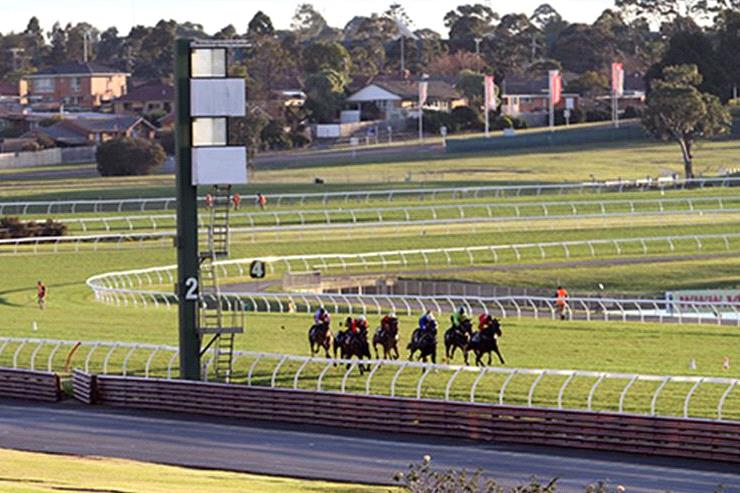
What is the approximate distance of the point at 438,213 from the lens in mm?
89562

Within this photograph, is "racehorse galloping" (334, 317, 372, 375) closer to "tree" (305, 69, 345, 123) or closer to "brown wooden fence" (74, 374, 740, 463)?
"brown wooden fence" (74, 374, 740, 463)

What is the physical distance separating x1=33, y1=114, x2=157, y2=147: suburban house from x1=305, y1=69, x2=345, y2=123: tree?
15.1m

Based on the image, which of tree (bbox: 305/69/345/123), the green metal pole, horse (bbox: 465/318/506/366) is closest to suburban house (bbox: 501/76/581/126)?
tree (bbox: 305/69/345/123)

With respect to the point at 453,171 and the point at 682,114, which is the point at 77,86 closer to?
the point at 453,171

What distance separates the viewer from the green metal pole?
3788 centimetres

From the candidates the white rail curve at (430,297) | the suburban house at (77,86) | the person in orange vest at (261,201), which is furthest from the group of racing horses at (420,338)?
the suburban house at (77,86)

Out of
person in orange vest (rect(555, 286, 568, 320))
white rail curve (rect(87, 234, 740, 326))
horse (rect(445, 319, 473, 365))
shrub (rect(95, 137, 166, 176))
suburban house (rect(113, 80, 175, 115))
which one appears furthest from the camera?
suburban house (rect(113, 80, 175, 115))

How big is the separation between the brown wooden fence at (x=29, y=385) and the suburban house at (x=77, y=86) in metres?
152

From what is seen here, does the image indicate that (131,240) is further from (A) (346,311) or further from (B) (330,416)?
(B) (330,416)

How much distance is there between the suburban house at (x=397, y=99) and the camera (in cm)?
16688

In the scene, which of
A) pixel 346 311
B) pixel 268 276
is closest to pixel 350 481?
pixel 346 311

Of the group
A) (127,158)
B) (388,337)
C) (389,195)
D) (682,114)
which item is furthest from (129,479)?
(127,158)

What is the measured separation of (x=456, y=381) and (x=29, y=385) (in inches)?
349

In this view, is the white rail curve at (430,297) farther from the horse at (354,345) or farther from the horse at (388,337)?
the horse at (388,337)
